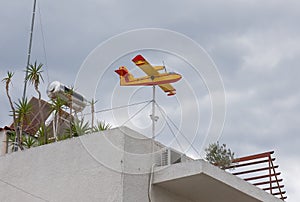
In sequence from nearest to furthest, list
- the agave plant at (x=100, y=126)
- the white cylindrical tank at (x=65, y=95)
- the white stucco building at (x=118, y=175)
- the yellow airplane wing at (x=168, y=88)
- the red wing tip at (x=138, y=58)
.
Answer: the white stucco building at (x=118, y=175)
the red wing tip at (x=138, y=58)
the yellow airplane wing at (x=168, y=88)
the agave plant at (x=100, y=126)
the white cylindrical tank at (x=65, y=95)

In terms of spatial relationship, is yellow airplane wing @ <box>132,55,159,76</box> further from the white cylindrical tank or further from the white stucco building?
the white cylindrical tank

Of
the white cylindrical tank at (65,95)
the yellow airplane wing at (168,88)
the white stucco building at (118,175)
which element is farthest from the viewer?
the white cylindrical tank at (65,95)

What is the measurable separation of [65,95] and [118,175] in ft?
15.2

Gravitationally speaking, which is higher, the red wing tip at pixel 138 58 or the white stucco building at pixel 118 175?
the red wing tip at pixel 138 58

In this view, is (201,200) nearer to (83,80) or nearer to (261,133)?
(261,133)

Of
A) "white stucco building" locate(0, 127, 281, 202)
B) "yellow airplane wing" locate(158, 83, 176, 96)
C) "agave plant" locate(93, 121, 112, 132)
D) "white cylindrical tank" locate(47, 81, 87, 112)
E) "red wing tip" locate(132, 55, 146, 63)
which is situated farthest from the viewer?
"white cylindrical tank" locate(47, 81, 87, 112)

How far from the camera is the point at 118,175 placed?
10.4 m

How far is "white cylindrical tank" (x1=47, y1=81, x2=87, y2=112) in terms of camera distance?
14109 mm

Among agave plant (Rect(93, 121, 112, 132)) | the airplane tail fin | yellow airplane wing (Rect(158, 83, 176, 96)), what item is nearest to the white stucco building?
yellow airplane wing (Rect(158, 83, 176, 96))

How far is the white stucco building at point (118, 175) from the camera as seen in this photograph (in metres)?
10.4

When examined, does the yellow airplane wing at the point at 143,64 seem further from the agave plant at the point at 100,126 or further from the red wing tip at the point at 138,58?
the agave plant at the point at 100,126

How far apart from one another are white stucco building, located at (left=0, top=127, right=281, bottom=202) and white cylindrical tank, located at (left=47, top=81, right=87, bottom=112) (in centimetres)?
249

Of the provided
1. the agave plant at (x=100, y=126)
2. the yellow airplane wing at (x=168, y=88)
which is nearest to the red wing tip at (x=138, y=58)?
the yellow airplane wing at (x=168, y=88)

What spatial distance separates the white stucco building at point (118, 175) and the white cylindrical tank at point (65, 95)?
2492 mm
